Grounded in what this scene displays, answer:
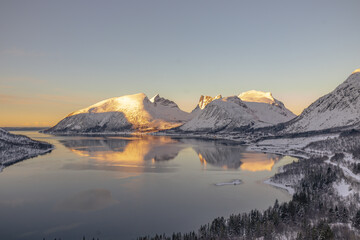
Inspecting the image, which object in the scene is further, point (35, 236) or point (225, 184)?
point (225, 184)

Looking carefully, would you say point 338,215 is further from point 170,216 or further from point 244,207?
point 170,216

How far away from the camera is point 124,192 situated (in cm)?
6425

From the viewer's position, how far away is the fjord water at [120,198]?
143ft

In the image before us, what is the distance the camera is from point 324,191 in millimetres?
61344

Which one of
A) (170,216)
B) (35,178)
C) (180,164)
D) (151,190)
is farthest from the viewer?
(180,164)

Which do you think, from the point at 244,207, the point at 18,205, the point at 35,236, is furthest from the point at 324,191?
the point at 18,205

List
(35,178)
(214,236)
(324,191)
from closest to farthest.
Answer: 1. (214,236)
2. (324,191)
3. (35,178)

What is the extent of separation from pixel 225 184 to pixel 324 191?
2294 cm

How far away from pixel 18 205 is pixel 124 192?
21201mm

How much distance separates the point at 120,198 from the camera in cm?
5922

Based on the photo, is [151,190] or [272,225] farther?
[151,190]

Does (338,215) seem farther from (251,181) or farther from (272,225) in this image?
(251,181)

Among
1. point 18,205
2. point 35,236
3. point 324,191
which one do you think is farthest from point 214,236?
point 18,205

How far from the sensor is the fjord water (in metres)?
43.6
